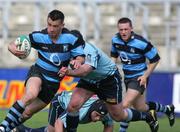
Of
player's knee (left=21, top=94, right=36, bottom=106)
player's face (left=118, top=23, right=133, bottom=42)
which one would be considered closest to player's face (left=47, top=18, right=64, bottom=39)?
player's knee (left=21, top=94, right=36, bottom=106)

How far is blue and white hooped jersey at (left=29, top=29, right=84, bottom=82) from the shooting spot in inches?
319

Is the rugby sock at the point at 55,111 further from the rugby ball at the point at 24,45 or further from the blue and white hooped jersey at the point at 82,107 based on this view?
the rugby ball at the point at 24,45

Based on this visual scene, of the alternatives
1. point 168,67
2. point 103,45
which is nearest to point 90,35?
point 103,45

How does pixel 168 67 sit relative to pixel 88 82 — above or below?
below

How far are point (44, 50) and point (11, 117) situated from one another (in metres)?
1.04

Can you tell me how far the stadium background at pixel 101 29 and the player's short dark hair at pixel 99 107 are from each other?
5750mm

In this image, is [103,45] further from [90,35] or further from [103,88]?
[103,88]

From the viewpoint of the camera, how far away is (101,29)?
1755cm

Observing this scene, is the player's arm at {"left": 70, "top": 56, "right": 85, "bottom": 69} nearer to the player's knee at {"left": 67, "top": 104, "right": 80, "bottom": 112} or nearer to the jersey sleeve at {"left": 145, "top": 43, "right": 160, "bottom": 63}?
the player's knee at {"left": 67, "top": 104, "right": 80, "bottom": 112}

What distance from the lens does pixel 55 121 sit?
27.0 ft

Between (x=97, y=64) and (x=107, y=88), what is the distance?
498 millimetres

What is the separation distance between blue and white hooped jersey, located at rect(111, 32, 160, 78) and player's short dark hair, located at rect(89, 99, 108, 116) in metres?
1.83

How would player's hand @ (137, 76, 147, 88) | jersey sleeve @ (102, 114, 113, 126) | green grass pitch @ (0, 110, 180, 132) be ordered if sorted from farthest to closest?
green grass pitch @ (0, 110, 180, 132)
player's hand @ (137, 76, 147, 88)
jersey sleeve @ (102, 114, 113, 126)

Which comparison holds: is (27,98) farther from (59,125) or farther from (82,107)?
(82,107)
